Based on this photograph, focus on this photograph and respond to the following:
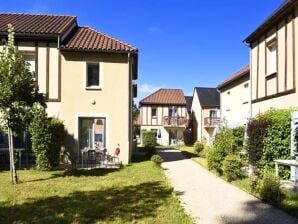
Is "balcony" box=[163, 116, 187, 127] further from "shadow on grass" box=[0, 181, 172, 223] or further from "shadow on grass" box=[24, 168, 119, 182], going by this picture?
"shadow on grass" box=[0, 181, 172, 223]

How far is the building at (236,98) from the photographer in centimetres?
2476

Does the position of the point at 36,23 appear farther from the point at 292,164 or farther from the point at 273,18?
the point at 292,164

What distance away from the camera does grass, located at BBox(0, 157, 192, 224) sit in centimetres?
819

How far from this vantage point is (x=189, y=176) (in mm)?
15062

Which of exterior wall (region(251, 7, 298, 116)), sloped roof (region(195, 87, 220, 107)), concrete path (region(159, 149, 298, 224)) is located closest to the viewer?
concrete path (region(159, 149, 298, 224))

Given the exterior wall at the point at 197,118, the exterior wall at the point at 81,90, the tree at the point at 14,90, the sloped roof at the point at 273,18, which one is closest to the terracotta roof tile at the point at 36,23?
the exterior wall at the point at 81,90

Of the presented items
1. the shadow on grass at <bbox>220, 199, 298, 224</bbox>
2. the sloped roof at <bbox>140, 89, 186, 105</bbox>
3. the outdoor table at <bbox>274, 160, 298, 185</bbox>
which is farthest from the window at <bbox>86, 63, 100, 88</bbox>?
the sloped roof at <bbox>140, 89, 186, 105</bbox>

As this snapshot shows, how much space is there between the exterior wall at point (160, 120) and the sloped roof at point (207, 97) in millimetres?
3820

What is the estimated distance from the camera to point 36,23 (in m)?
20.5

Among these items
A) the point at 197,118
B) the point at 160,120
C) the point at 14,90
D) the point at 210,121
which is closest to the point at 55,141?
the point at 14,90

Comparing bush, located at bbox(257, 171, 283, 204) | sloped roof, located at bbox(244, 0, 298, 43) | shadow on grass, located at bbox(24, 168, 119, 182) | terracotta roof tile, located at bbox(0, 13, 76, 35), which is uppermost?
terracotta roof tile, located at bbox(0, 13, 76, 35)

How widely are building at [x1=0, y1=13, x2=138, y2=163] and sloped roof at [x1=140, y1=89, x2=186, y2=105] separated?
34.4 meters

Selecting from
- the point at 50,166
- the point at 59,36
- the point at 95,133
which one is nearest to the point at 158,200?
the point at 50,166

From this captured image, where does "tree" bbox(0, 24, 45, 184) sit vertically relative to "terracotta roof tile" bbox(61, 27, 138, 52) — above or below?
below
